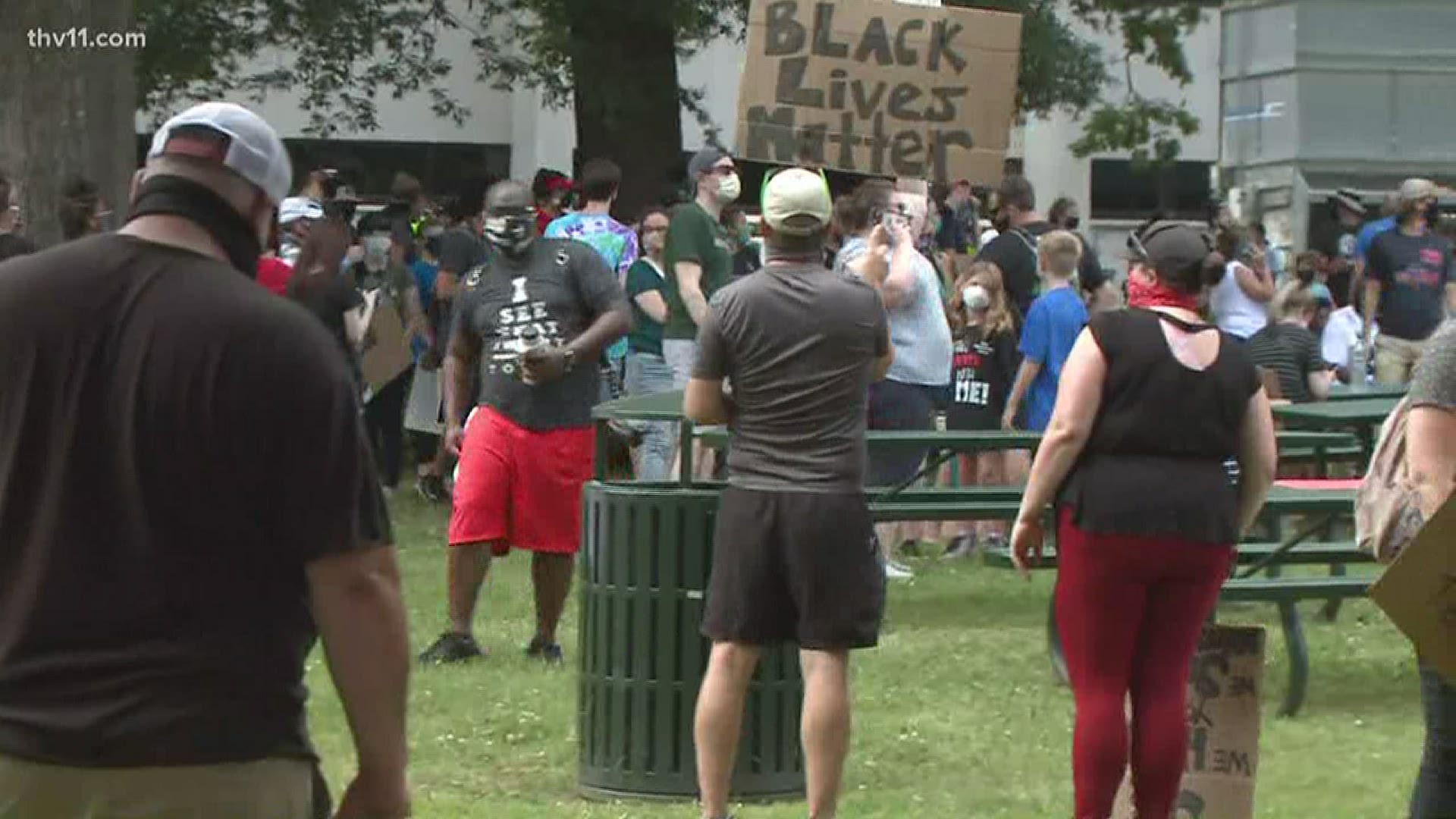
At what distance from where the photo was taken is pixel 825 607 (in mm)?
7809

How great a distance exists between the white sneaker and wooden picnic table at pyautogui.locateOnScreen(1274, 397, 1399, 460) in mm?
2027

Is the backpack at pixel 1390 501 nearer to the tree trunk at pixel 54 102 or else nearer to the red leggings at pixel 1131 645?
the red leggings at pixel 1131 645

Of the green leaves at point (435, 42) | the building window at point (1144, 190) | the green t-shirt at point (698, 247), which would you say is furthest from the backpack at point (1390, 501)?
the building window at point (1144, 190)

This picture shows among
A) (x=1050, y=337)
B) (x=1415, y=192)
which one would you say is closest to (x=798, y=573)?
(x=1050, y=337)

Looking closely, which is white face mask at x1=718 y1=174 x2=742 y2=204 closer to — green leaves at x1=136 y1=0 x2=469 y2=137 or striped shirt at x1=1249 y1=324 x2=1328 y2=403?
striped shirt at x1=1249 y1=324 x2=1328 y2=403

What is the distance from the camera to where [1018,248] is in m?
16.0

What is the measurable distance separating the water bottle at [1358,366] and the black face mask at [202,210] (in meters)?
18.0

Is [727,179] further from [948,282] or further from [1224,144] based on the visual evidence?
[1224,144]

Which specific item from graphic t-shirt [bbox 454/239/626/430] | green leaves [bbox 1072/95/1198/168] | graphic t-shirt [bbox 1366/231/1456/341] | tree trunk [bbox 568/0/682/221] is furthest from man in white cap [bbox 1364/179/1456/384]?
green leaves [bbox 1072/95/1198/168]

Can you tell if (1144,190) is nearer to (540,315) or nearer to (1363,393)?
(1363,393)

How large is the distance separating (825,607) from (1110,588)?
767 millimetres

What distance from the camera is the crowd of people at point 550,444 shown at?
4.08 meters

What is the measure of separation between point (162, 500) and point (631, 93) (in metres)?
20.4

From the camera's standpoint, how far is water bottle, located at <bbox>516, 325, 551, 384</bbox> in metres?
11.1
